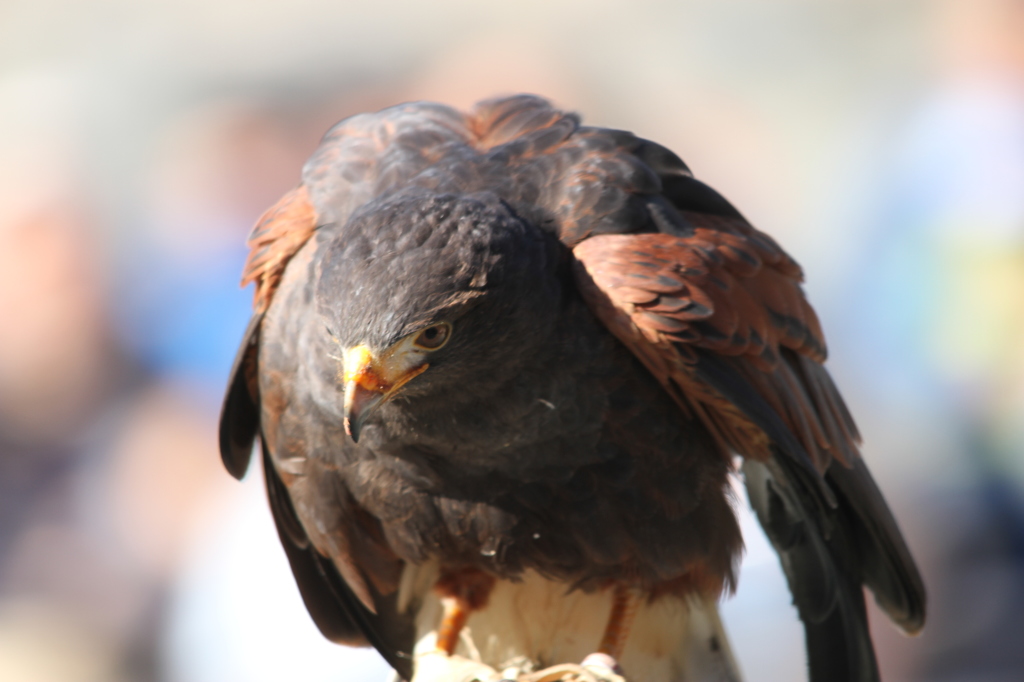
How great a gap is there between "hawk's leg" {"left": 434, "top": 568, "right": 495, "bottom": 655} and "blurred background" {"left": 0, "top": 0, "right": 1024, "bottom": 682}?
1.55m

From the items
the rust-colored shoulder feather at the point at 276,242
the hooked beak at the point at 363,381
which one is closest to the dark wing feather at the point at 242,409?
the rust-colored shoulder feather at the point at 276,242

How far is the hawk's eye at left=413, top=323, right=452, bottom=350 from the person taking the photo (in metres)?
2.45


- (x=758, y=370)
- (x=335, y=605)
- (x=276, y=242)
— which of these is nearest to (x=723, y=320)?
(x=758, y=370)

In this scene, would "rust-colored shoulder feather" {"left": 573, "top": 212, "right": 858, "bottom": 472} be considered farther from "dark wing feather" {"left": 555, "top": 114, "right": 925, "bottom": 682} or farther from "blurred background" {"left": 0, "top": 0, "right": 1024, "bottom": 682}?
"blurred background" {"left": 0, "top": 0, "right": 1024, "bottom": 682}

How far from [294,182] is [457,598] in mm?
3410

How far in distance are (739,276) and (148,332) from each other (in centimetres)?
393

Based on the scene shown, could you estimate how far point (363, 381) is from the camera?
2381 millimetres

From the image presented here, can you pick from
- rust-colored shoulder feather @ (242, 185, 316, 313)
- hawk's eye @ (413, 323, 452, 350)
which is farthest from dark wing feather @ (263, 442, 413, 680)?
hawk's eye @ (413, 323, 452, 350)

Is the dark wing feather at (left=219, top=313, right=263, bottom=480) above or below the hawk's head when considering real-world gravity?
below

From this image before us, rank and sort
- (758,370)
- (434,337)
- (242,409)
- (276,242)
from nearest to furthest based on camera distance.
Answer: (434,337) → (758,370) → (276,242) → (242,409)

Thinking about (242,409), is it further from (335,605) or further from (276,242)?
(335,605)

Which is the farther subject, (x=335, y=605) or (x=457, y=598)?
(x=335, y=605)

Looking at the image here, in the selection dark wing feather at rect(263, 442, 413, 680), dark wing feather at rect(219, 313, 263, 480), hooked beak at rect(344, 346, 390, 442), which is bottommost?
dark wing feather at rect(263, 442, 413, 680)

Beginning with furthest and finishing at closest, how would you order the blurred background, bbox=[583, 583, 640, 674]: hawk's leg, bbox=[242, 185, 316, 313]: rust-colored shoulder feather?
the blurred background → bbox=[583, 583, 640, 674]: hawk's leg → bbox=[242, 185, 316, 313]: rust-colored shoulder feather
